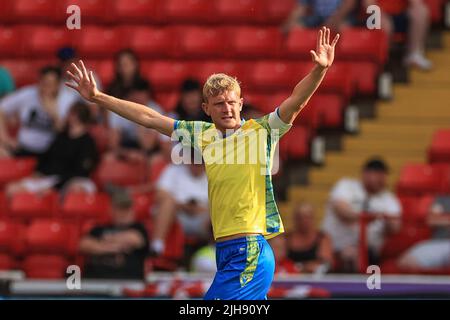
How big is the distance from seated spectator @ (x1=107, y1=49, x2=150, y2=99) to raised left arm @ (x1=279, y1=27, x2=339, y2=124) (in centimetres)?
624

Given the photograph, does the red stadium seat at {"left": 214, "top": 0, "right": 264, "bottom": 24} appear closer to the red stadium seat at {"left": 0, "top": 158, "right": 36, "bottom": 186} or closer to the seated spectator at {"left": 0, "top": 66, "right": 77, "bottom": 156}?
the seated spectator at {"left": 0, "top": 66, "right": 77, "bottom": 156}

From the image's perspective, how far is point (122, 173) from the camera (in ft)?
45.4

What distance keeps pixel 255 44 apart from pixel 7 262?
3.51 m

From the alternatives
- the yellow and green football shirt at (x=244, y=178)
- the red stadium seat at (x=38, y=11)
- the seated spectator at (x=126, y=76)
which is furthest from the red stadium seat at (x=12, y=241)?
the yellow and green football shirt at (x=244, y=178)

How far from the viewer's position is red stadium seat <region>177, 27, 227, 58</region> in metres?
15.3

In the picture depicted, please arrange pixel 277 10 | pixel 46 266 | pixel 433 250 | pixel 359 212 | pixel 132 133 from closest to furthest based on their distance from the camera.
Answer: pixel 433 250 < pixel 359 212 < pixel 46 266 < pixel 132 133 < pixel 277 10

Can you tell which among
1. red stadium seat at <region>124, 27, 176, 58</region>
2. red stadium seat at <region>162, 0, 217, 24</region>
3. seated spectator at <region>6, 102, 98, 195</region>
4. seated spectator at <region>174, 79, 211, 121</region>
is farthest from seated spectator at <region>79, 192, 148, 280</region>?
red stadium seat at <region>162, 0, 217, 24</region>

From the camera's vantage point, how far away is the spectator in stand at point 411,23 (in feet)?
48.3

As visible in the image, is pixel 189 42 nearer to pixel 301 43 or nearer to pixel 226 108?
pixel 301 43

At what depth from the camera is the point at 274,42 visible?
15172 mm

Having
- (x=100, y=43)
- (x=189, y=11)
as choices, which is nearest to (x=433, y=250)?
(x=189, y=11)

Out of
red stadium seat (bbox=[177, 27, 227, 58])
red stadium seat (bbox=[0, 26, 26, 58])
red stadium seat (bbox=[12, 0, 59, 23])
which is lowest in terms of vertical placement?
red stadium seat (bbox=[177, 27, 227, 58])
